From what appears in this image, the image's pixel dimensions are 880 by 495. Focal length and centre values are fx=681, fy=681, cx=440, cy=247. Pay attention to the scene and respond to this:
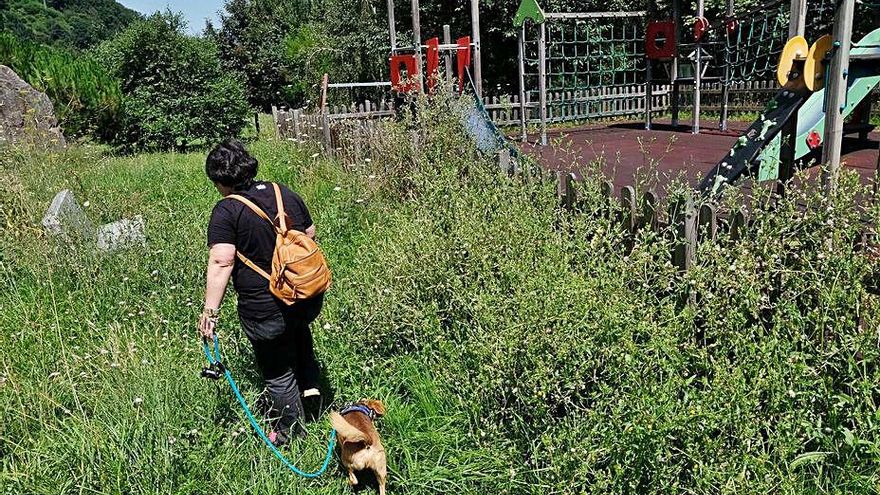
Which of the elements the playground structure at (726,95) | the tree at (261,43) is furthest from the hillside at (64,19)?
the playground structure at (726,95)

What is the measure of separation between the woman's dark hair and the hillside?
75.8 meters

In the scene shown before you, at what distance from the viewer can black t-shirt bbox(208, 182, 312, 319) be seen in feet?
10.3

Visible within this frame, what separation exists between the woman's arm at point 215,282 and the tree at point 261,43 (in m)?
26.4

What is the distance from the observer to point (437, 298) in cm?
383

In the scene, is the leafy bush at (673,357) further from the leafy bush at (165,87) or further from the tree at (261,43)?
the tree at (261,43)

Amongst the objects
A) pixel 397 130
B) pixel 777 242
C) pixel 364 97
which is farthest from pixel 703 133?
pixel 364 97

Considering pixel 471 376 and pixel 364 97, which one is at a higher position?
pixel 364 97

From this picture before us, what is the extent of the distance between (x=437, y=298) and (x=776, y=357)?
1938 millimetres

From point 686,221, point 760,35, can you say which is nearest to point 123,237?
point 686,221

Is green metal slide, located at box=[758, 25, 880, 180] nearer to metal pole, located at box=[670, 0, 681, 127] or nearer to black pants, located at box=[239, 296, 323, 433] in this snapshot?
black pants, located at box=[239, 296, 323, 433]

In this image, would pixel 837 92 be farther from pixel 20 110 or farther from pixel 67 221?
pixel 20 110

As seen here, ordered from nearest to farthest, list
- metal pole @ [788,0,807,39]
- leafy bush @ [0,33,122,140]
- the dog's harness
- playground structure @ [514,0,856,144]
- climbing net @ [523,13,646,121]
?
the dog's harness
metal pole @ [788,0,807,39]
playground structure @ [514,0,856,144]
leafy bush @ [0,33,122,140]
climbing net @ [523,13,646,121]

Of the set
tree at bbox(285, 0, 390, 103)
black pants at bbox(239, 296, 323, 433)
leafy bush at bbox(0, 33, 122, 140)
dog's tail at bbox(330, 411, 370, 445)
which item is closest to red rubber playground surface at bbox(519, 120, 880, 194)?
black pants at bbox(239, 296, 323, 433)

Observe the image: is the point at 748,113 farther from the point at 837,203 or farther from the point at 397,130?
the point at 837,203
